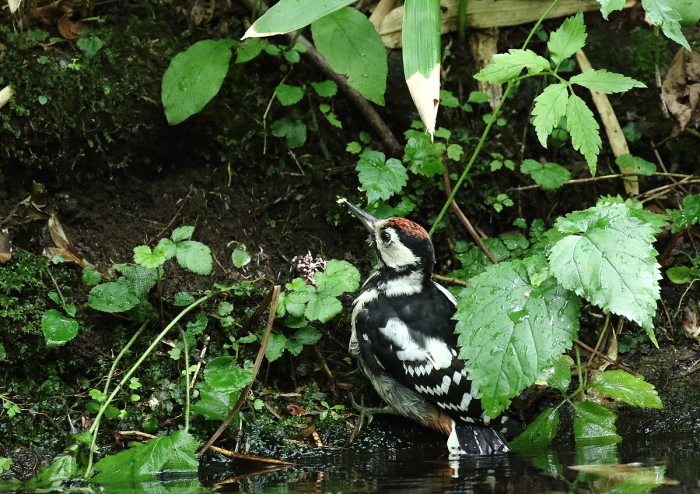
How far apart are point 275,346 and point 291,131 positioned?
4.86ft

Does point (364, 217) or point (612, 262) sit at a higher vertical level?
point (364, 217)

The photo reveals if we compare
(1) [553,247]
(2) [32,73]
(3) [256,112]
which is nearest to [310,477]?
(1) [553,247]

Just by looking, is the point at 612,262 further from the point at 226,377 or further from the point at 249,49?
the point at 249,49

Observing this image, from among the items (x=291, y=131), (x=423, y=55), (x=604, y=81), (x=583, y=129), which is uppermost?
(x=423, y=55)

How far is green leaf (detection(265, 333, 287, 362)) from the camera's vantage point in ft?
13.3

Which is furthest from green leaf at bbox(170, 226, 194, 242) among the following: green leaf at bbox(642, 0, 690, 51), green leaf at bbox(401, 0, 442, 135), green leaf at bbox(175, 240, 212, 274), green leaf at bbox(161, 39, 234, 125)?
green leaf at bbox(642, 0, 690, 51)

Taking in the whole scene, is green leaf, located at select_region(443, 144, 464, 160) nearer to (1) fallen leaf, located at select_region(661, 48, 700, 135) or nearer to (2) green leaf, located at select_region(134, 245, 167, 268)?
(1) fallen leaf, located at select_region(661, 48, 700, 135)

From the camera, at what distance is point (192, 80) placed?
4.55 metres

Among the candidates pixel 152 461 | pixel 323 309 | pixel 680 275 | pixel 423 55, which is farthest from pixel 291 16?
pixel 680 275

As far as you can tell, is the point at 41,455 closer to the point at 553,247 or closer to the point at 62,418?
the point at 62,418

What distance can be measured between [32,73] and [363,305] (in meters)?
2.24

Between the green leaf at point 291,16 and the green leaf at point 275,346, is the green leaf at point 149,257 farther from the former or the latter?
the green leaf at point 291,16

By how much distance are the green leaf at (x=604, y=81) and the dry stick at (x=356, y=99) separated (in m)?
1.46

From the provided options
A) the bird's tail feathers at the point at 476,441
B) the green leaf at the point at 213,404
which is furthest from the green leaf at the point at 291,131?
the bird's tail feathers at the point at 476,441
